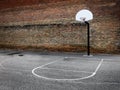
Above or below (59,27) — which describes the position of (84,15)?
above

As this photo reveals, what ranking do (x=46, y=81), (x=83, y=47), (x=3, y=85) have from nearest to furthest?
(x=3, y=85) < (x=46, y=81) < (x=83, y=47)

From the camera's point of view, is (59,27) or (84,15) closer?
(84,15)

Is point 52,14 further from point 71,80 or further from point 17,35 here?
point 71,80

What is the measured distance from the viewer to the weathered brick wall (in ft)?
40.1

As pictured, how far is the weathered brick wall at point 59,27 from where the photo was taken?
40.1ft

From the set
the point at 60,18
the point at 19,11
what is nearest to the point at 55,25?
the point at 60,18

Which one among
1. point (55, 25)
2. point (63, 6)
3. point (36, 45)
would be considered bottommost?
point (36, 45)

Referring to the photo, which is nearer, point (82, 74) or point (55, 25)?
point (82, 74)

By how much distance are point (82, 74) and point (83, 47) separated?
6156mm

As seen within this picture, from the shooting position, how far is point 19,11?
49.3 ft

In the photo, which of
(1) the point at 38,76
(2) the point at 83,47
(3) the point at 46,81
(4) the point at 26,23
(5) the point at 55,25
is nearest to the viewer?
(3) the point at 46,81

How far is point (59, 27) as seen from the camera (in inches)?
535

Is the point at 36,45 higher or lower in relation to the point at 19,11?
lower

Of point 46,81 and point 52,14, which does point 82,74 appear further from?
point 52,14
